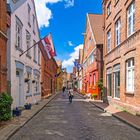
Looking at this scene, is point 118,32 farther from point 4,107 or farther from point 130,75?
point 4,107

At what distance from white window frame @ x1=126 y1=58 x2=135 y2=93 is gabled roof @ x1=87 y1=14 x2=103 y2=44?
17.2 m

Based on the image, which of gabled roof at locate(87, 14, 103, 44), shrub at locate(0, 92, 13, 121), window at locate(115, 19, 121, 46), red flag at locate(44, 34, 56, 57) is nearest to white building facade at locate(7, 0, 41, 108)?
red flag at locate(44, 34, 56, 57)

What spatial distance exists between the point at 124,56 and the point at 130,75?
66.6 inches

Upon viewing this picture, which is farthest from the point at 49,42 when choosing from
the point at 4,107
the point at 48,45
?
the point at 4,107

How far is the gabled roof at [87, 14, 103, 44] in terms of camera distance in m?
37.1

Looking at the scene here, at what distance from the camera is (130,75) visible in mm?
18219

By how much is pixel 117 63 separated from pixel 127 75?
9.74ft

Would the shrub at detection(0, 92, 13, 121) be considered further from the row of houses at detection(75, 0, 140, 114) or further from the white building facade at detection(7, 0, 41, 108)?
the row of houses at detection(75, 0, 140, 114)

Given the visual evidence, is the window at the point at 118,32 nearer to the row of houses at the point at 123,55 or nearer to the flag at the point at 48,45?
the row of houses at the point at 123,55

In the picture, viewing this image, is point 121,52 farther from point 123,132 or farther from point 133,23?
point 123,132

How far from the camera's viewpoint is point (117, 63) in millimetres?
21781

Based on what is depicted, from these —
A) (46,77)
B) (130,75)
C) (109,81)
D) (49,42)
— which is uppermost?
(49,42)

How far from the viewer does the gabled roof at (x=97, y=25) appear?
122 feet

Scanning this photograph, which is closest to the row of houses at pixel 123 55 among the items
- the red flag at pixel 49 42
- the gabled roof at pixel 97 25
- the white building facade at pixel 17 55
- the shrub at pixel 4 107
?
the red flag at pixel 49 42
